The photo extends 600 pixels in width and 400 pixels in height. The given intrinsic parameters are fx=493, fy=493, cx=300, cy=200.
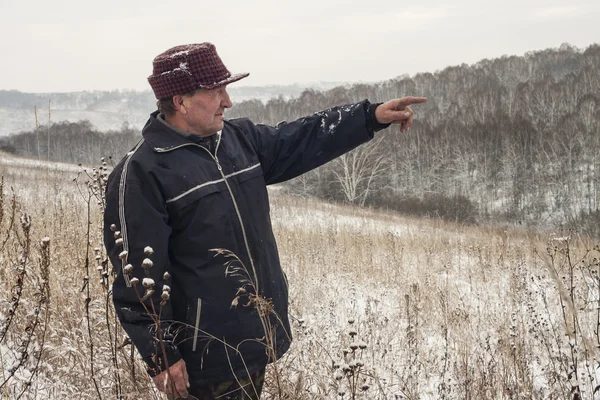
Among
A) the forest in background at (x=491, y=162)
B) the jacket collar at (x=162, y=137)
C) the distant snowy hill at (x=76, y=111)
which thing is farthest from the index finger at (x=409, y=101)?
the distant snowy hill at (x=76, y=111)

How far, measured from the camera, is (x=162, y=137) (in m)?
1.93

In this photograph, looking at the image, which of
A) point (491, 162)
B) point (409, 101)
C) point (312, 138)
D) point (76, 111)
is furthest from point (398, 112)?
point (76, 111)

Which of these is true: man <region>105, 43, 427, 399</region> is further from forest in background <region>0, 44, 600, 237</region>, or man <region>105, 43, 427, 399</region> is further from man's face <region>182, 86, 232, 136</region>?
forest in background <region>0, 44, 600, 237</region>

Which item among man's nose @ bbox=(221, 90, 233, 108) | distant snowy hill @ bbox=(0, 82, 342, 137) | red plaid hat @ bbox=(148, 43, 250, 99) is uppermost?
distant snowy hill @ bbox=(0, 82, 342, 137)

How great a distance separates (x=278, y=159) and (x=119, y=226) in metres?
0.83

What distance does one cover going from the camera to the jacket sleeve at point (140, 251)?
173 cm

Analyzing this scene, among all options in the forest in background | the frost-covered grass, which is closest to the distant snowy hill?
the forest in background

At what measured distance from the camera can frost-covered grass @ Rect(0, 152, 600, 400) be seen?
2.50 metres

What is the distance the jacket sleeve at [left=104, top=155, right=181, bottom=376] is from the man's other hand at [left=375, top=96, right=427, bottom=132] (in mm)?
1112

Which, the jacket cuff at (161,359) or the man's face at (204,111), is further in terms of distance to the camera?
the man's face at (204,111)

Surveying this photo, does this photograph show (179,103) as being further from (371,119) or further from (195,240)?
(371,119)

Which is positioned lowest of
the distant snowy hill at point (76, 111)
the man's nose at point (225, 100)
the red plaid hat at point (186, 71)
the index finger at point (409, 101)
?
the index finger at point (409, 101)

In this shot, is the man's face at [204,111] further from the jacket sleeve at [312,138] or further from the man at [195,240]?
the jacket sleeve at [312,138]

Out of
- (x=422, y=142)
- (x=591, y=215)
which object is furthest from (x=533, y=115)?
(x=591, y=215)
